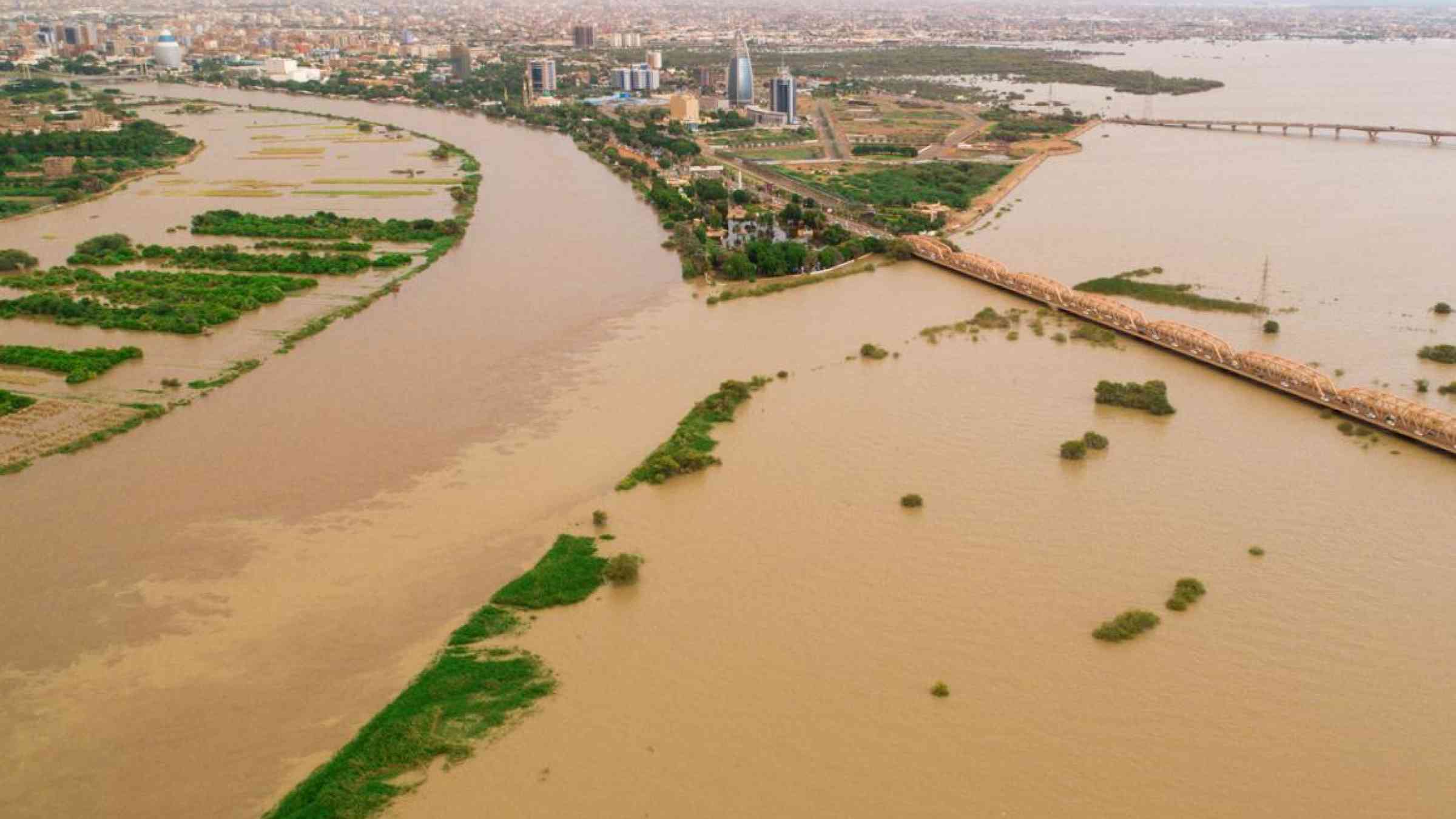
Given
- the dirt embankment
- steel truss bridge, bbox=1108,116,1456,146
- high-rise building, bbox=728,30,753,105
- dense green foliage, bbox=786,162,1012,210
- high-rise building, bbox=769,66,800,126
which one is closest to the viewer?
the dirt embankment

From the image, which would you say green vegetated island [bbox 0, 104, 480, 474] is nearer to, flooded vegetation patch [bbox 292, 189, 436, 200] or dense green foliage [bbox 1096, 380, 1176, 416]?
flooded vegetation patch [bbox 292, 189, 436, 200]

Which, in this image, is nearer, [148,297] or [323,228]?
[148,297]

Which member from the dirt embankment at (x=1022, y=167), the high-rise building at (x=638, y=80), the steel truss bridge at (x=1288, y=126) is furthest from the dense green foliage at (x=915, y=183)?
the high-rise building at (x=638, y=80)

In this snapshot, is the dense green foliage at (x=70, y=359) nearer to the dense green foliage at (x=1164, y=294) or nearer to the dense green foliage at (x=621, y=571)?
the dense green foliage at (x=621, y=571)

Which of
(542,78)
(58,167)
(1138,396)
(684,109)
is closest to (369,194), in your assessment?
(58,167)

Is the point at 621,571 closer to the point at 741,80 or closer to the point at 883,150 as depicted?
the point at 883,150

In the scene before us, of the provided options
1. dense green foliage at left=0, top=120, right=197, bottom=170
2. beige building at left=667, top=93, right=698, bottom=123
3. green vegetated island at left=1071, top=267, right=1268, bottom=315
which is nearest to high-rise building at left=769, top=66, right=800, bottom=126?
beige building at left=667, top=93, right=698, bottom=123
